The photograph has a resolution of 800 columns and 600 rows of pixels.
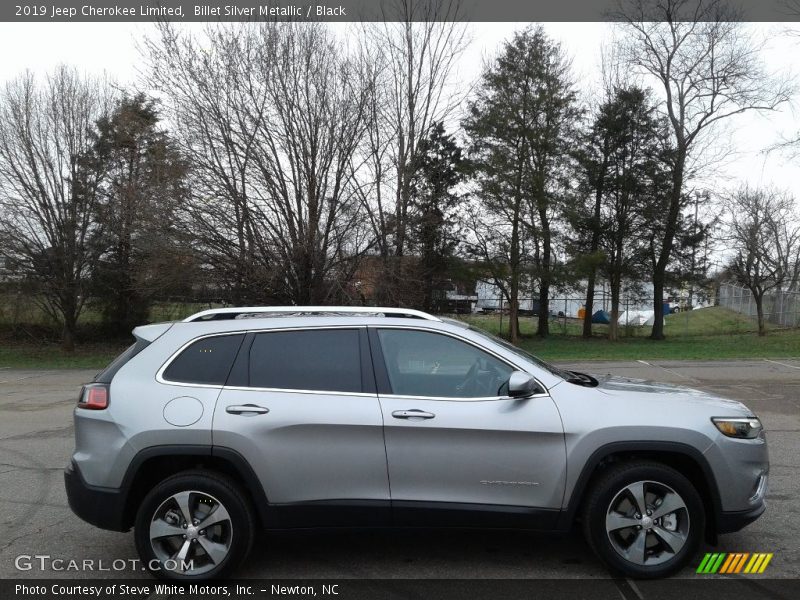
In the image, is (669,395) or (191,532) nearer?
(191,532)

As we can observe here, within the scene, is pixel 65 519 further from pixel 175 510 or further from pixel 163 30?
pixel 163 30

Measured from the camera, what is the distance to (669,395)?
168 inches

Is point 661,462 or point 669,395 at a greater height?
point 669,395

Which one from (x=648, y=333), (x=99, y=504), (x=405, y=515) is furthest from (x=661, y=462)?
(x=648, y=333)

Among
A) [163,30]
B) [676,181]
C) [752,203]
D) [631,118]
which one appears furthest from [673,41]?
[163,30]

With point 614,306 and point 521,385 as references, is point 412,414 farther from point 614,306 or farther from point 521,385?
point 614,306

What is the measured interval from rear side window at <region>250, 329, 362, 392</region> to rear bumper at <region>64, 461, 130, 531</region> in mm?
1088

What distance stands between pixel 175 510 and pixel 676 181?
34.0 meters

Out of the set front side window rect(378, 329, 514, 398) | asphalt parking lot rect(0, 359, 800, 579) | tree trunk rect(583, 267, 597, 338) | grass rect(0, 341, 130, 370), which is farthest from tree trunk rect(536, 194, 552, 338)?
front side window rect(378, 329, 514, 398)

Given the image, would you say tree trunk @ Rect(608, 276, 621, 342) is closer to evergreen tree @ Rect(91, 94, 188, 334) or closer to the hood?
evergreen tree @ Rect(91, 94, 188, 334)

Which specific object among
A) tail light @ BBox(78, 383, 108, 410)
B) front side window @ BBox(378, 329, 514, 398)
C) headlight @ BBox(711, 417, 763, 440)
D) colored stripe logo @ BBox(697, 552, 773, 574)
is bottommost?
colored stripe logo @ BBox(697, 552, 773, 574)

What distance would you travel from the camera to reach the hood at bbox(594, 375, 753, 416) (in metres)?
4.14

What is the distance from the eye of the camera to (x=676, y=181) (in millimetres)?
33312

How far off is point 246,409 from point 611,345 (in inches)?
1026
